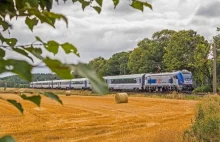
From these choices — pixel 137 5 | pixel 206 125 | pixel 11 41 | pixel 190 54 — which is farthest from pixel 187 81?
pixel 11 41

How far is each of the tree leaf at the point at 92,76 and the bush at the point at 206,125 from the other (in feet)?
27.9

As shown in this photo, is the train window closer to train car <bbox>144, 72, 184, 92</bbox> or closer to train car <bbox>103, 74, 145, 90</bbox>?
train car <bbox>103, 74, 145, 90</bbox>

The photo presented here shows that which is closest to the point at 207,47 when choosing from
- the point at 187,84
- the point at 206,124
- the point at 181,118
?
the point at 187,84

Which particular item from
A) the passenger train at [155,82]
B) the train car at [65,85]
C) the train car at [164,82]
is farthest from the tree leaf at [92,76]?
the train car at [65,85]

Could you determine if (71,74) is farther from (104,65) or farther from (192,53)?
(104,65)

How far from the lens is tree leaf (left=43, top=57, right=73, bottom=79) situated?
0.72 m

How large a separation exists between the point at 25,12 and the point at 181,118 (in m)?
18.0

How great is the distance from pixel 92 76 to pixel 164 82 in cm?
4227

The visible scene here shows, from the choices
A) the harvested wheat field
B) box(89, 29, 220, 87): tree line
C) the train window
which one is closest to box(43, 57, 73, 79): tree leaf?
the harvested wheat field

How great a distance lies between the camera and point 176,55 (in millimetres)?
56094

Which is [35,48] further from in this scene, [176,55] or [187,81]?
[176,55]

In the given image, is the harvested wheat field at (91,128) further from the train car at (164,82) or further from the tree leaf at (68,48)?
the train car at (164,82)

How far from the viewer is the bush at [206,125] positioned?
8.98 meters

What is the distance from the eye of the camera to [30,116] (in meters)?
19.1
